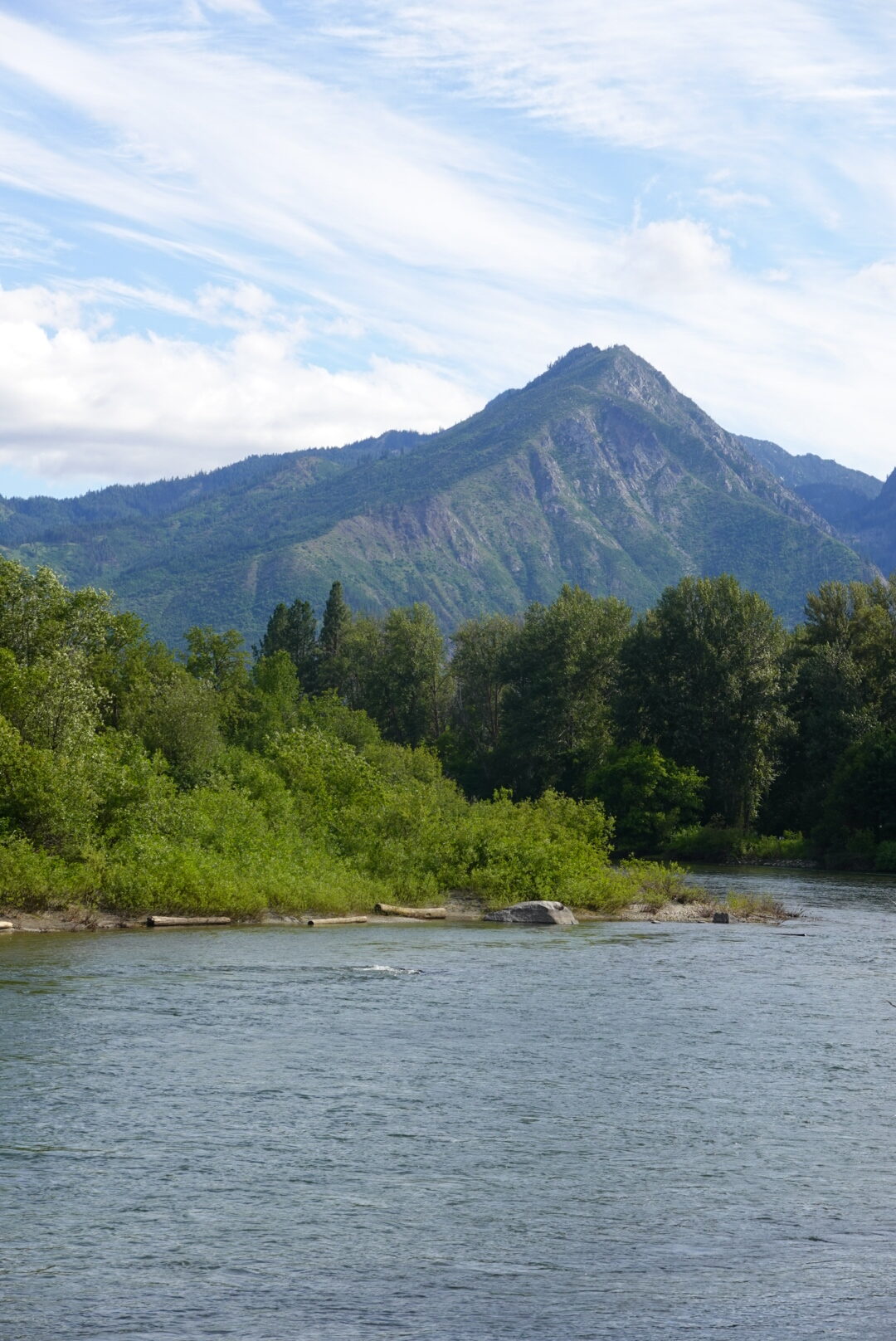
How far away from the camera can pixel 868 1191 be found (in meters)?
17.1

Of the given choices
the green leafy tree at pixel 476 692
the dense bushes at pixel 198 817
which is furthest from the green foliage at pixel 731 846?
the green leafy tree at pixel 476 692

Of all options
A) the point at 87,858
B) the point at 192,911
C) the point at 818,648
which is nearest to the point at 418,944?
the point at 192,911

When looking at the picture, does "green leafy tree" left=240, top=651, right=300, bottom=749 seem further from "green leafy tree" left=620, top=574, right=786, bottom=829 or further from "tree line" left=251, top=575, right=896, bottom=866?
"green leafy tree" left=620, top=574, right=786, bottom=829

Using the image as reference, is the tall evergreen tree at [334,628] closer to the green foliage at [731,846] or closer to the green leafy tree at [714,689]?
the green leafy tree at [714,689]

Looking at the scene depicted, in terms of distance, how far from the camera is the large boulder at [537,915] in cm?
Result: 4719

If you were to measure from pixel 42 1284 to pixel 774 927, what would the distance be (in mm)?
38446

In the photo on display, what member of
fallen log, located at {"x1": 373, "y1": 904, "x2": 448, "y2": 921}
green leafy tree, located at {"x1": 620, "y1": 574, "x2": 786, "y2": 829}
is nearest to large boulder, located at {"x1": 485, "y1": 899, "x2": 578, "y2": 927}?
fallen log, located at {"x1": 373, "y1": 904, "x2": 448, "y2": 921}

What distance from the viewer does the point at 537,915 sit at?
47312 millimetres

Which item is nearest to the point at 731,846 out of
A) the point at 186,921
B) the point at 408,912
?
the point at 408,912

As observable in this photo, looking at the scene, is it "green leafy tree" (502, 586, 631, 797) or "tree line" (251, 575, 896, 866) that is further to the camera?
"green leafy tree" (502, 586, 631, 797)

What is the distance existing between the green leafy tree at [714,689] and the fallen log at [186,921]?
5685 cm

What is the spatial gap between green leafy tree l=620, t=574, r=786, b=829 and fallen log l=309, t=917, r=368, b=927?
173ft

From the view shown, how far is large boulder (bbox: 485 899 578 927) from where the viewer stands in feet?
155

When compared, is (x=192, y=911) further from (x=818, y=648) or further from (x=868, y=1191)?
(x=818, y=648)
